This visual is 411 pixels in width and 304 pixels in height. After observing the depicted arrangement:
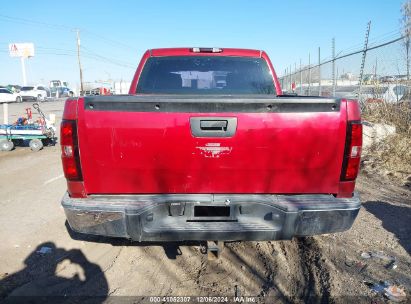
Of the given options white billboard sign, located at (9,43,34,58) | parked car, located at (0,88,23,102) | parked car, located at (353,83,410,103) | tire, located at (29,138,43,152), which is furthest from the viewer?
white billboard sign, located at (9,43,34,58)

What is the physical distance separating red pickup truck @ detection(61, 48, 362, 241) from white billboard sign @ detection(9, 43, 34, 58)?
69.4 metres

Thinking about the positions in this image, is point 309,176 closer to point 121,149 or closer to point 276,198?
point 276,198

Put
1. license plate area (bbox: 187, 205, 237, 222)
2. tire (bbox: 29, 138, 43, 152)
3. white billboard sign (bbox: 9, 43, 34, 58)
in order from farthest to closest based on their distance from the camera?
white billboard sign (bbox: 9, 43, 34, 58) < tire (bbox: 29, 138, 43, 152) < license plate area (bbox: 187, 205, 237, 222)

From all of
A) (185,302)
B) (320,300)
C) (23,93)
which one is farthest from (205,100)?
→ (23,93)

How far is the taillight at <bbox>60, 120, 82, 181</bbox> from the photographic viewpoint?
102 inches

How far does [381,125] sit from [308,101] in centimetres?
650

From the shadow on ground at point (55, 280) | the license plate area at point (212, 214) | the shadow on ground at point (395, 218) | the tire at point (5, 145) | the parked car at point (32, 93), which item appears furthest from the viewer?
the parked car at point (32, 93)

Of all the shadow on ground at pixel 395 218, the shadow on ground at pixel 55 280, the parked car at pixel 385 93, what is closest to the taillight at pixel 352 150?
the shadow on ground at pixel 395 218

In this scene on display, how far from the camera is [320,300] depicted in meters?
2.78

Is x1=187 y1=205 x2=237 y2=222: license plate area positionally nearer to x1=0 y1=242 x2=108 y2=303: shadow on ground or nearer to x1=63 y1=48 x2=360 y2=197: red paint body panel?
x1=63 y1=48 x2=360 y2=197: red paint body panel

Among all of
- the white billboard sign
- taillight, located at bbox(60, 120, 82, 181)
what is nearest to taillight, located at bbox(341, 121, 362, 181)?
taillight, located at bbox(60, 120, 82, 181)

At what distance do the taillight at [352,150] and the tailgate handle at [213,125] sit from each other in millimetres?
968

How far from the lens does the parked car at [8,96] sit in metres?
35.7

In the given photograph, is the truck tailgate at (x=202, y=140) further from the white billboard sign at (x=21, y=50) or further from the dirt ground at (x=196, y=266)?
the white billboard sign at (x=21, y=50)
